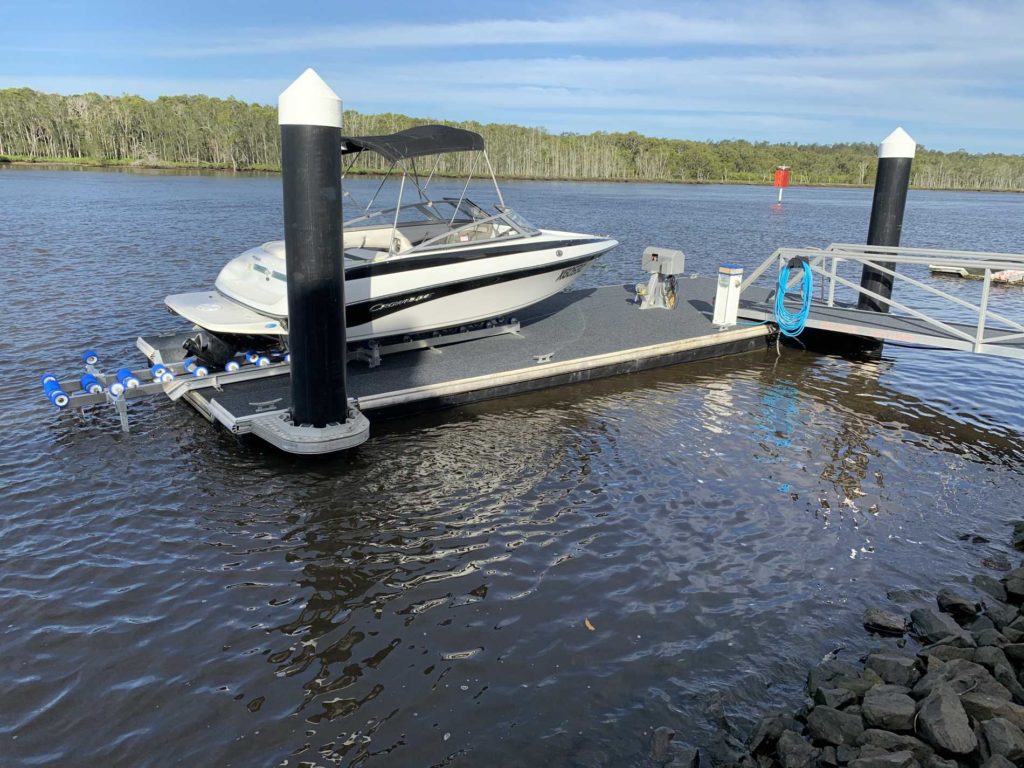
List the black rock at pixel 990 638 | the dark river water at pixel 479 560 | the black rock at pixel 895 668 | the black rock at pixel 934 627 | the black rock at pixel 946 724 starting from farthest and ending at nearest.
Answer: the black rock at pixel 934 627 < the black rock at pixel 990 638 < the black rock at pixel 895 668 < the dark river water at pixel 479 560 < the black rock at pixel 946 724

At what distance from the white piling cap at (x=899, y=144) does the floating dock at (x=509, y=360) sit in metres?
3.72

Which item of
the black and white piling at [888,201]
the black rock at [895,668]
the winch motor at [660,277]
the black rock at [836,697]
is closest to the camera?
the black rock at [836,697]

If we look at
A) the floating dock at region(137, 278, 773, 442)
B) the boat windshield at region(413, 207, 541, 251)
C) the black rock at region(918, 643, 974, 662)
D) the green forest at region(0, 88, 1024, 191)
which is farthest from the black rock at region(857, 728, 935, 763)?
the green forest at region(0, 88, 1024, 191)

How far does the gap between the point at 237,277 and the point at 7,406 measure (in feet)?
10.9

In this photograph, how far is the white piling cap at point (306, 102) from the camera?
6.78 meters

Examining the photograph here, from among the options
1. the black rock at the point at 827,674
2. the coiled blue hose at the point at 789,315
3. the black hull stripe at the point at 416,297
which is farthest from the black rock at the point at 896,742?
the coiled blue hose at the point at 789,315

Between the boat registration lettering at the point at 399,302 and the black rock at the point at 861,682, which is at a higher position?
the boat registration lettering at the point at 399,302

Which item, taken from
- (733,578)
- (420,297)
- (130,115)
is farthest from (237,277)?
(130,115)

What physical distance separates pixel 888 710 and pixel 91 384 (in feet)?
28.6

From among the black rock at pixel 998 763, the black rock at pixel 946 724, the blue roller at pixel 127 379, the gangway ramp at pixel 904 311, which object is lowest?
the black rock at pixel 946 724

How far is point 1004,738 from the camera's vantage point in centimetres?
381

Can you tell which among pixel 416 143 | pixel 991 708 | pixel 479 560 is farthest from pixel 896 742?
pixel 416 143

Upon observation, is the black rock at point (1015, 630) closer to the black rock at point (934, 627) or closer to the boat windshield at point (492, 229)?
the black rock at point (934, 627)

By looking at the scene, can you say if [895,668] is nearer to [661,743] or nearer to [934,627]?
[934,627]
